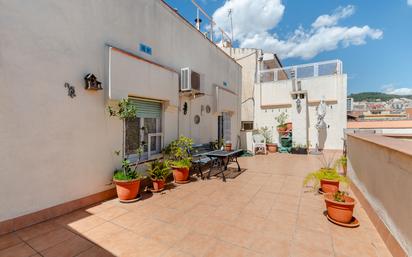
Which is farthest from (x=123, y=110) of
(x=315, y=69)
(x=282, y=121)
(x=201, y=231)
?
(x=315, y=69)

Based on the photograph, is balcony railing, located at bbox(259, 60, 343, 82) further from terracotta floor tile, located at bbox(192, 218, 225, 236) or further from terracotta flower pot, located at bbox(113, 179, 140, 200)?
terracotta flower pot, located at bbox(113, 179, 140, 200)

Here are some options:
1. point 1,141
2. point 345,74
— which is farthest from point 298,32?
point 1,141

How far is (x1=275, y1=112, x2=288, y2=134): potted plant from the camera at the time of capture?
1144 centimetres

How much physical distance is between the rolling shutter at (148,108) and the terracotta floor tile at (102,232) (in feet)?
8.96

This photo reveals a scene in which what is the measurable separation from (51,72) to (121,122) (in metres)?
1.58

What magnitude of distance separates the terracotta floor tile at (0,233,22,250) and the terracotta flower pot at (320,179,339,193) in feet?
18.3

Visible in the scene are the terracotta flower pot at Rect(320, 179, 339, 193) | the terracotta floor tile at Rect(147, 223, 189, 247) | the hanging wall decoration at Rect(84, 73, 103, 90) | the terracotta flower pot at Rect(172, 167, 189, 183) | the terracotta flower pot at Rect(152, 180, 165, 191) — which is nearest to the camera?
the terracotta floor tile at Rect(147, 223, 189, 247)

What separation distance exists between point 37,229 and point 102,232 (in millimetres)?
1025

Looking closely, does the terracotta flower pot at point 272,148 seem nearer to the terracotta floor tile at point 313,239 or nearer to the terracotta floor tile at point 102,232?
the terracotta floor tile at point 313,239

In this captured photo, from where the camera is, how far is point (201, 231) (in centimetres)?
278

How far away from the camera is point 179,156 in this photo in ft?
17.9

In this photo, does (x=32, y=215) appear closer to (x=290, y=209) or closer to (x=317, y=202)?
(x=290, y=209)

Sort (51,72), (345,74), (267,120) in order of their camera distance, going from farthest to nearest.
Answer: (267,120), (345,74), (51,72)

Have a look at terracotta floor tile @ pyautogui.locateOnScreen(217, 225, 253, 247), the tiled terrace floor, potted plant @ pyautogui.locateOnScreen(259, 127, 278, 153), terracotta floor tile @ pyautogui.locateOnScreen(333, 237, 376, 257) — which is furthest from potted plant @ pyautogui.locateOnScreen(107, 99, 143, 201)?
potted plant @ pyautogui.locateOnScreen(259, 127, 278, 153)
